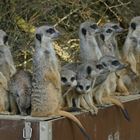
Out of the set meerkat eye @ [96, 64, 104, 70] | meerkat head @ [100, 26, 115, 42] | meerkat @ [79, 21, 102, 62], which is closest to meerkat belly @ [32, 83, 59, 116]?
meerkat eye @ [96, 64, 104, 70]

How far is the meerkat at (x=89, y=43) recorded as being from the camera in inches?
244

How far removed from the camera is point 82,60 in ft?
20.3

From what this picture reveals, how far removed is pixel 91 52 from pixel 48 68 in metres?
1.26

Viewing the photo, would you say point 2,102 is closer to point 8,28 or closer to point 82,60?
point 82,60

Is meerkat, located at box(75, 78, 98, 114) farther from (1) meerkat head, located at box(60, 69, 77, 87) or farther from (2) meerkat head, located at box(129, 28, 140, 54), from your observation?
(2) meerkat head, located at box(129, 28, 140, 54)

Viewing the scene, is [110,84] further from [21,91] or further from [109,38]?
[21,91]

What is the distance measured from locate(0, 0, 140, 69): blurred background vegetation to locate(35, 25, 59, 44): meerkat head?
422 cm

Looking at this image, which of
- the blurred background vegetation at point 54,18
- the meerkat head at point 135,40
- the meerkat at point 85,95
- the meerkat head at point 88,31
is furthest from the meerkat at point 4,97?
the blurred background vegetation at point 54,18

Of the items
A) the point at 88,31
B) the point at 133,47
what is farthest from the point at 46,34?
the point at 133,47

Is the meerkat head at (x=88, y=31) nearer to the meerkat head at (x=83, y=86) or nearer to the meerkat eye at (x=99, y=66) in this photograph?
the meerkat eye at (x=99, y=66)

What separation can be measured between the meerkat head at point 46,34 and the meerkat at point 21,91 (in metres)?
0.38

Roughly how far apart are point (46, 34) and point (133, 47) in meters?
2.22

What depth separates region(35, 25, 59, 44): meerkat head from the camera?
5.13 metres

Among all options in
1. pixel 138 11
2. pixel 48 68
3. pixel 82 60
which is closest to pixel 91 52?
pixel 82 60
